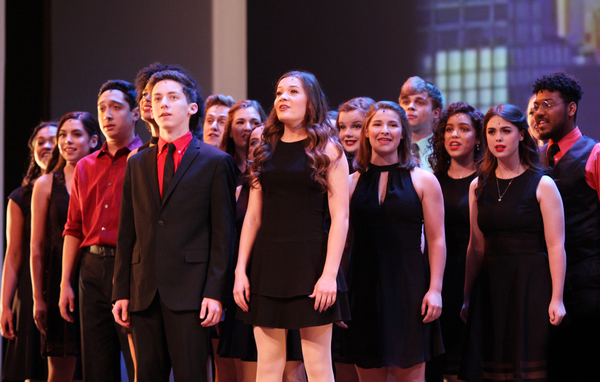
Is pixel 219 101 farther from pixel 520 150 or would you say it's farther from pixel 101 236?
pixel 520 150

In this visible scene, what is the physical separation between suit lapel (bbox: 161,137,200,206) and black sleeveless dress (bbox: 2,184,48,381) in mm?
1878

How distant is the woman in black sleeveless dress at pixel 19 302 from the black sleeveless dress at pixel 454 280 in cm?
244

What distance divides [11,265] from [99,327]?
4.07ft

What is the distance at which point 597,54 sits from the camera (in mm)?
4309

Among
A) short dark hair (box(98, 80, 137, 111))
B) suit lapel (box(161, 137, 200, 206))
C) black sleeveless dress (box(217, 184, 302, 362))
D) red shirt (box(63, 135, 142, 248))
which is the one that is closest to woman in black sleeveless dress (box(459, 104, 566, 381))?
black sleeveless dress (box(217, 184, 302, 362))

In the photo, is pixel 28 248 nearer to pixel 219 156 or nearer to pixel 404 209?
pixel 219 156

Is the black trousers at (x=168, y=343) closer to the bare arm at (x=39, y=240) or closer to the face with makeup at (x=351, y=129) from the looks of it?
the bare arm at (x=39, y=240)

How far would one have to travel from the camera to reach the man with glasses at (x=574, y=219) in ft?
9.52

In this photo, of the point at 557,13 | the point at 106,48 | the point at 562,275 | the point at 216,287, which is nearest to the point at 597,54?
the point at 557,13

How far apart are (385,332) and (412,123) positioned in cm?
160

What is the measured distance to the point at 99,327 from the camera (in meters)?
2.92

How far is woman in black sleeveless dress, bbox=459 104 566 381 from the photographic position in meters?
2.82

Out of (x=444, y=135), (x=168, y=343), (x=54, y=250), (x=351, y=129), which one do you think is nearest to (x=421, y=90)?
(x=444, y=135)

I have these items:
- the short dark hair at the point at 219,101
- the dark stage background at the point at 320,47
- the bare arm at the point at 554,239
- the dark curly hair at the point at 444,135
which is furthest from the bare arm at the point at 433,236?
the dark stage background at the point at 320,47
